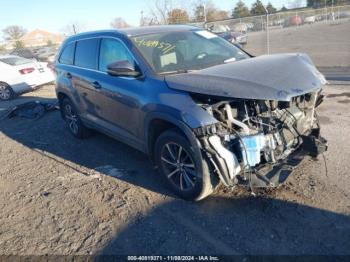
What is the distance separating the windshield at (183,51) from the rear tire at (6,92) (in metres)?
8.85

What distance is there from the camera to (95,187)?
455 centimetres

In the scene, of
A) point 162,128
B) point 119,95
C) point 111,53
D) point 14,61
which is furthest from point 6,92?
point 162,128

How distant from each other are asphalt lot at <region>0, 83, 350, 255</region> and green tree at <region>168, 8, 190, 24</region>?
23.4 metres

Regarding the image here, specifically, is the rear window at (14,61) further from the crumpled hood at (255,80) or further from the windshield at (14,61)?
the crumpled hood at (255,80)

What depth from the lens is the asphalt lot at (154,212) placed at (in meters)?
3.19

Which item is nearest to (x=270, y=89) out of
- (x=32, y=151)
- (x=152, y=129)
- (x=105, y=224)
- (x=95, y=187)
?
(x=152, y=129)

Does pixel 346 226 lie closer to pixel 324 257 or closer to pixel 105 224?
pixel 324 257

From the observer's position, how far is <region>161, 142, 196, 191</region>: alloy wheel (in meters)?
3.73

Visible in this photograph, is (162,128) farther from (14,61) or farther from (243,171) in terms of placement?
(14,61)

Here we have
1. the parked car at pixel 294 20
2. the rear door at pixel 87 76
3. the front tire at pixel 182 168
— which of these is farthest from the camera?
the parked car at pixel 294 20

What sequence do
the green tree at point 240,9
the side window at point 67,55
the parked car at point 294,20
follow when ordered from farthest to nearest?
1. the green tree at point 240,9
2. the parked car at point 294,20
3. the side window at point 67,55

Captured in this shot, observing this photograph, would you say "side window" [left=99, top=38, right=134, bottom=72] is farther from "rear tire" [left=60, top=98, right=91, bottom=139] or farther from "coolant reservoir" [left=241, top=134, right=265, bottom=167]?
"coolant reservoir" [left=241, top=134, right=265, bottom=167]

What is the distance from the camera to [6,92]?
11.7 m

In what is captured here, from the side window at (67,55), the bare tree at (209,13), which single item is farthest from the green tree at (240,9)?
the side window at (67,55)
